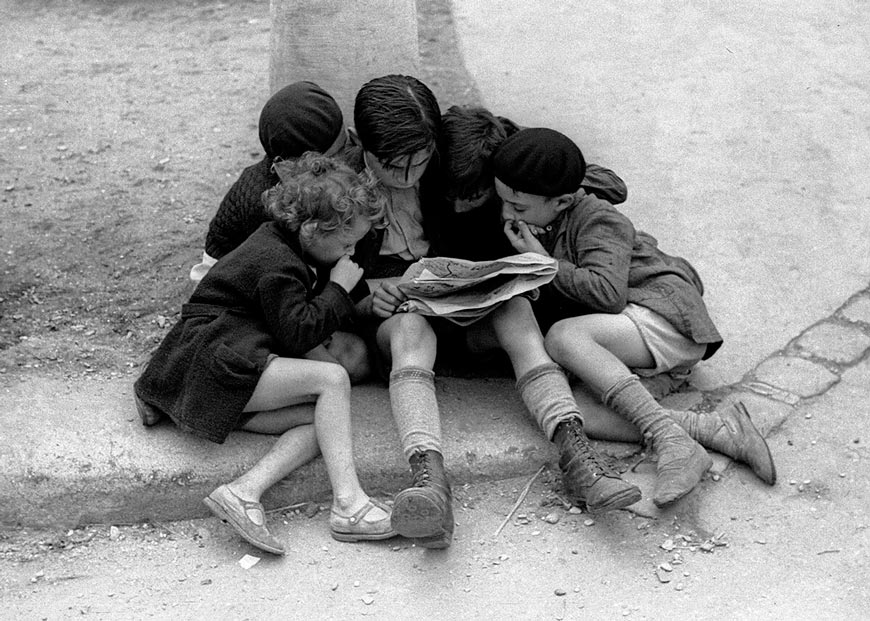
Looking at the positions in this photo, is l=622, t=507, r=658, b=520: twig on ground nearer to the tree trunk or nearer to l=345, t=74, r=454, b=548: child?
l=345, t=74, r=454, b=548: child

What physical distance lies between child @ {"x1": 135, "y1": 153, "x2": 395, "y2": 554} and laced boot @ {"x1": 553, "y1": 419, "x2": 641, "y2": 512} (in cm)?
55

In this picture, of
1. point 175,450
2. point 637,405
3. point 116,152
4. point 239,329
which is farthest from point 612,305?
point 116,152

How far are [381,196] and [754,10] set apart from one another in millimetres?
3789

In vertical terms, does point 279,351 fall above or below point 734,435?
above

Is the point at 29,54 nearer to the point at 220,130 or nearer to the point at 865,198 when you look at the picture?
the point at 220,130

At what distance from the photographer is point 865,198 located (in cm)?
486

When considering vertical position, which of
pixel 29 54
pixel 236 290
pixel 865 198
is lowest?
pixel 29 54

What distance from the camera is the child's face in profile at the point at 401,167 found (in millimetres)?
3590

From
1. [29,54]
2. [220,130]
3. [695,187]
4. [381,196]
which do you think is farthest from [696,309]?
[29,54]

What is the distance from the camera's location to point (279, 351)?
3467 millimetres

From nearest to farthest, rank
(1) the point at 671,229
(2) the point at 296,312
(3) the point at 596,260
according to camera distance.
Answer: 1. (2) the point at 296,312
2. (3) the point at 596,260
3. (1) the point at 671,229

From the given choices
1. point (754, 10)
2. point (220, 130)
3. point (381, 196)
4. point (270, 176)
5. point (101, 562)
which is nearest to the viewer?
point (101, 562)

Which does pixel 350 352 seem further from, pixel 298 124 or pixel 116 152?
pixel 116 152

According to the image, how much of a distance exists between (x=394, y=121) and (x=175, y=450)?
1.19 m
